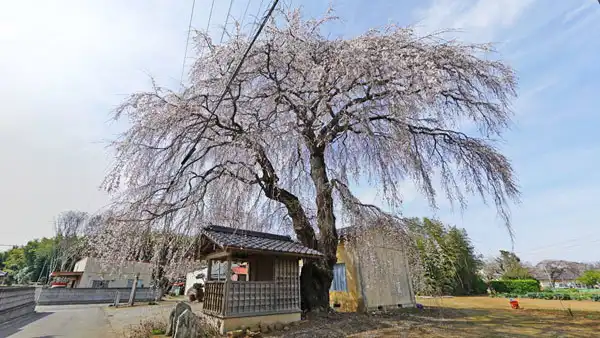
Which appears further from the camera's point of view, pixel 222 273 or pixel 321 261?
pixel 222 273

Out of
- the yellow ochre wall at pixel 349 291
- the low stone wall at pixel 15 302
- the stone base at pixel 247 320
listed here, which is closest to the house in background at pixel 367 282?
the yellow ochre wall at pixel 349 291

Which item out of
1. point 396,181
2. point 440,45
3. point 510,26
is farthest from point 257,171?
point 510,26

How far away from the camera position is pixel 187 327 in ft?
21.3

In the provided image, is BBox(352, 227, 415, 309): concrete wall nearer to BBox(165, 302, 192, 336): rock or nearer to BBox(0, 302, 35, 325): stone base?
BBox(165, 302, 192, 336): rock

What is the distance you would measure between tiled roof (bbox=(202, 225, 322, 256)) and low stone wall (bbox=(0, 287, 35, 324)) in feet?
29.4

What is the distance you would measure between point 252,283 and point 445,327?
5403 mm

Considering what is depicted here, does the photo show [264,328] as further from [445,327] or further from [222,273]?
[222,273]

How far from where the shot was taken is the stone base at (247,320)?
23.4ft

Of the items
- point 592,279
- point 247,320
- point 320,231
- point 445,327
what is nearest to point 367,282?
point 320,231

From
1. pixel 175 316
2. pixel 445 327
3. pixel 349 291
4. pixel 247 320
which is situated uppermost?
pixel 349 291

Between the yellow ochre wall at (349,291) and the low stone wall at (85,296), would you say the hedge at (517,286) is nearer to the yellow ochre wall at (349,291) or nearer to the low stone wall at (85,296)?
the yellow ochre wall at (349,291)

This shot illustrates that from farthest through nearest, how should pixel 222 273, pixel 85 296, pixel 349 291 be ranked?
pixel 85 296, pixel 222 273, pixel 349 291

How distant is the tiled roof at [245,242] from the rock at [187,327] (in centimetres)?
175

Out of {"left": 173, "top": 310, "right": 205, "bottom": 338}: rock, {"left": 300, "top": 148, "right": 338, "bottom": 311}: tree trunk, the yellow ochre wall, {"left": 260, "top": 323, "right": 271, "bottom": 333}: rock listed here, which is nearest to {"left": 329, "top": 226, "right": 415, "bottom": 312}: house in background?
the yellow ochre wall
